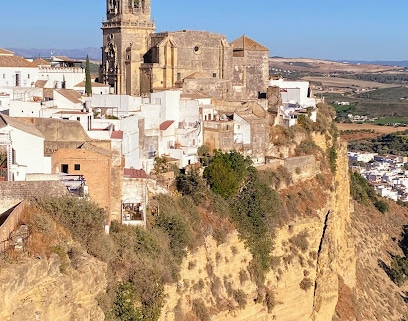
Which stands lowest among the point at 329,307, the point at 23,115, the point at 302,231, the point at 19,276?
the point at 329,307

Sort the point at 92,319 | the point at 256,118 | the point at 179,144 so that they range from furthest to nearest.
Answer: the point at 256,118, the point at 179,144, the point at 92,319

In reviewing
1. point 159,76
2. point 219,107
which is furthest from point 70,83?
point 219,107

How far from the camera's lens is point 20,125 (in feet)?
57.6

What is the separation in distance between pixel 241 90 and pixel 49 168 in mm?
18029

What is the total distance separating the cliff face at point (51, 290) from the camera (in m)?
10.9

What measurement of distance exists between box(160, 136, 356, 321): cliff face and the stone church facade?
5.52 m

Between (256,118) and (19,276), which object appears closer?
(19,276)

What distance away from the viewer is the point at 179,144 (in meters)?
24.7

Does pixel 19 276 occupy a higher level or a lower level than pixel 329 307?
higher

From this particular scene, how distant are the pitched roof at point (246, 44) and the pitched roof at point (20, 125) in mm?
17062

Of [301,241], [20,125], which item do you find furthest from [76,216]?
[301,241]

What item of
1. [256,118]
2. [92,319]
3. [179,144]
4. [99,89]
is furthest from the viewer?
[99,89]

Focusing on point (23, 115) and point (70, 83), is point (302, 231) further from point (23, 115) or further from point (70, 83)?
point (70, 83)

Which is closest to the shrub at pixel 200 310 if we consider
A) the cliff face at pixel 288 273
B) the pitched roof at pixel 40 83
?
the cliff face at pixel 288 273
